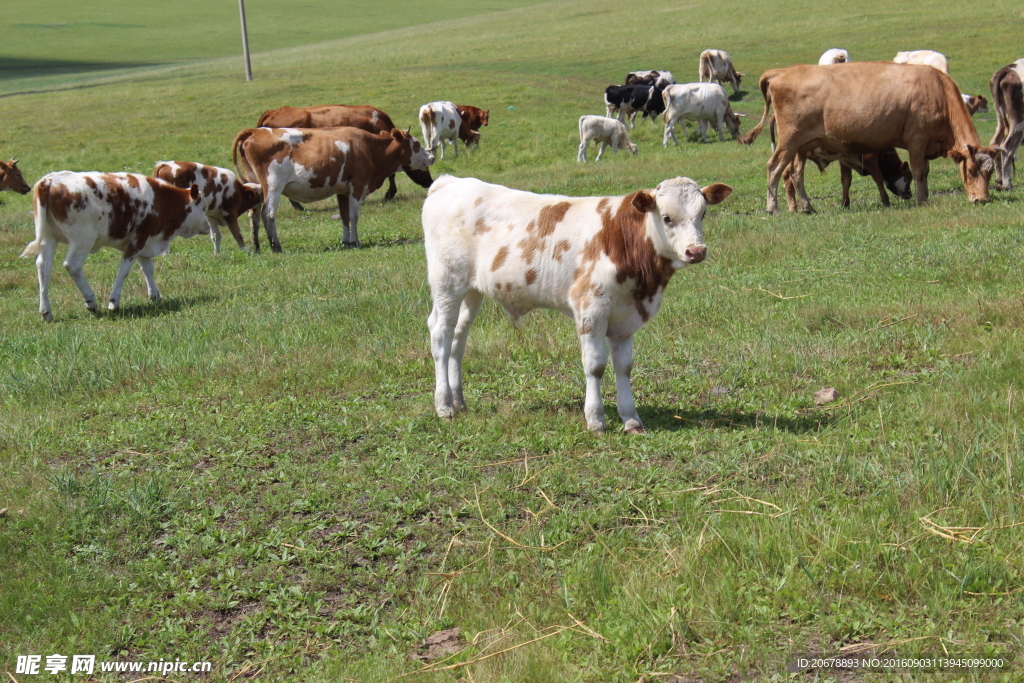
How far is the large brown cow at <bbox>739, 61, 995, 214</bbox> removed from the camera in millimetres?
14758

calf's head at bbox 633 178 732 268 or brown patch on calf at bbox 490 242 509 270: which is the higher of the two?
calf's head at bbox 633 178 732 268

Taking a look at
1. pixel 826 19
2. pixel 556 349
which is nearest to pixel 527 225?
pixel 556 349

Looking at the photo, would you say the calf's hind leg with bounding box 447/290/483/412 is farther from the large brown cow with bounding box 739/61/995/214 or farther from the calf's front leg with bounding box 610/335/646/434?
the large brown cow with bounding box 739/61/995/214

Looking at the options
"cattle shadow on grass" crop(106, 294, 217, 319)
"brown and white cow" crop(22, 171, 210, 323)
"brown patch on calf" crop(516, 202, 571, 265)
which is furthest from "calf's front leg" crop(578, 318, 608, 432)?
"brown and white cow" crop(22, 171, 210, 323)

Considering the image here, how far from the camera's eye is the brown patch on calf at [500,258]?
6543 mm

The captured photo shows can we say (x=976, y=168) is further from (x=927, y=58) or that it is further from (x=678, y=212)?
(x=927, y=58)

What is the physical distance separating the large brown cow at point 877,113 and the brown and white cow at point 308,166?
7136mm

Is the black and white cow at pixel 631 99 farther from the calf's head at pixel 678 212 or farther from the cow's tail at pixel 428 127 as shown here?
the calf's head at pixel 678 212

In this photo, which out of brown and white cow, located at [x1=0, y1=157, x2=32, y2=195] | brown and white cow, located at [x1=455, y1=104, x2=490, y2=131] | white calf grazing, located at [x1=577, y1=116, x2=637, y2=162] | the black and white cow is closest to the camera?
brown and white cow, located at [x1=0, y1=157, x2=32, y2=195]

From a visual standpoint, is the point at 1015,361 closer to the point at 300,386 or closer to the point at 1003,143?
the point at 300,386

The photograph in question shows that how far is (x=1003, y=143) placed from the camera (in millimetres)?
17656

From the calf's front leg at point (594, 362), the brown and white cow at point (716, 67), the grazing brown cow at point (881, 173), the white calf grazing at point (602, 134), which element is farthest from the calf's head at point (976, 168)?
the brown and white cow at point (716, 67)

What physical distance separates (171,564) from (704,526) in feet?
9.40

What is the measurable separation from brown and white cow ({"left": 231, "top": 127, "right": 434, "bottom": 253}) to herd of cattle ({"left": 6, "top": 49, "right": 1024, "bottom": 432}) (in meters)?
0.03
